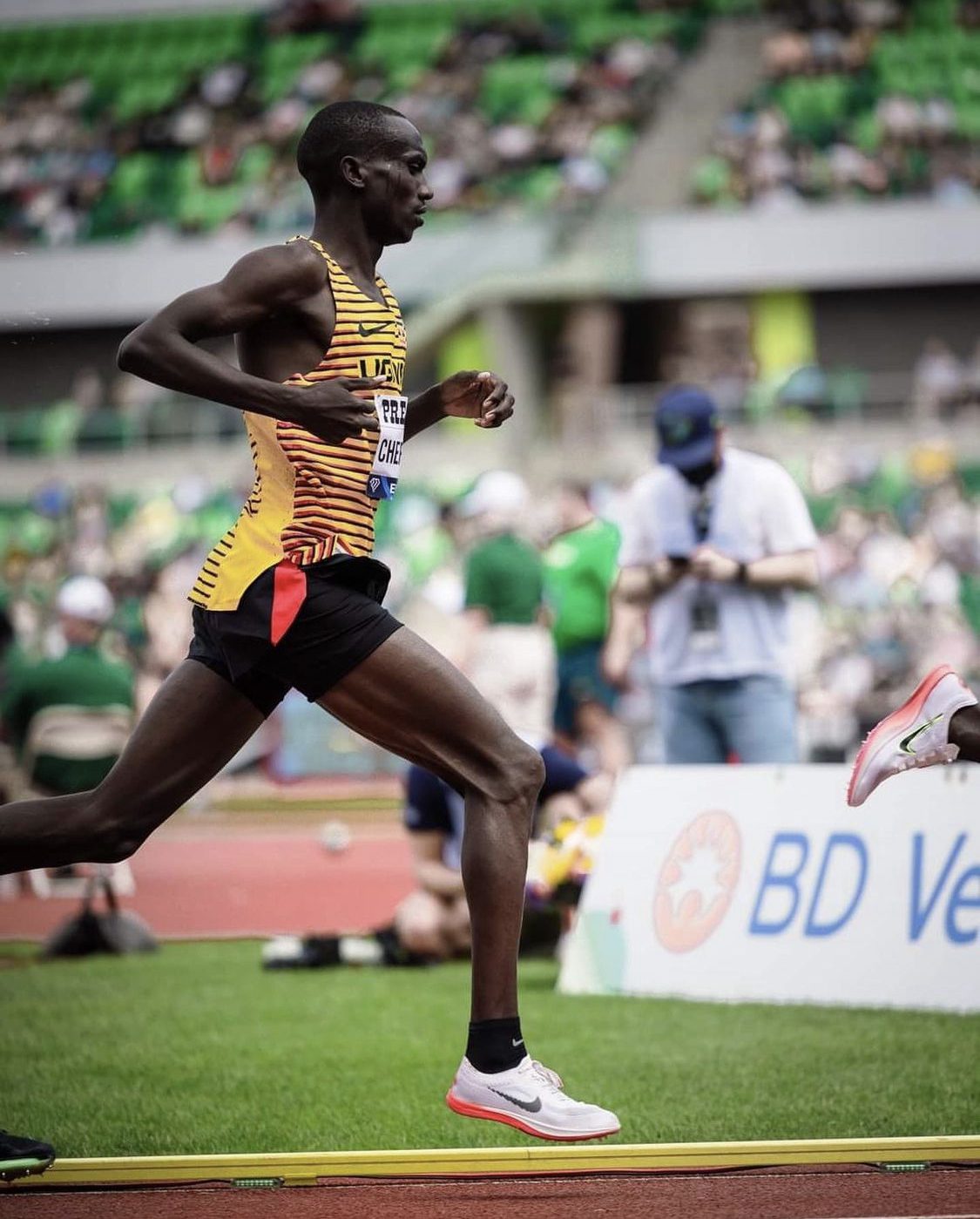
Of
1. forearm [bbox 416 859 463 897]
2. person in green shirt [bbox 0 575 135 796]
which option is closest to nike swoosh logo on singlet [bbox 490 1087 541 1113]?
forearm [bbox 416 859 463 897]

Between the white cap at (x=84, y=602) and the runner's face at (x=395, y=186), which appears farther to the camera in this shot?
the white cap at (x=84, y=602)

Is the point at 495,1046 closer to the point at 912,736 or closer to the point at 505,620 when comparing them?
the point at 912,736

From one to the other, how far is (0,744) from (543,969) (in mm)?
4949

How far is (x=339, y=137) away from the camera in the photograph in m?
4.36

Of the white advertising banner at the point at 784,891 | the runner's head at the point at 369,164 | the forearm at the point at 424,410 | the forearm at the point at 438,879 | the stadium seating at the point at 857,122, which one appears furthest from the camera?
the stadium seating at the point at 857,122

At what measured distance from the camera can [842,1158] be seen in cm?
435

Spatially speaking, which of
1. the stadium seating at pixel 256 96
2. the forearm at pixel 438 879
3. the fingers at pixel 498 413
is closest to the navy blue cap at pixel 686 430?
the forearm at pixel 438 879

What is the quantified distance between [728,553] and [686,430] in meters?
0.57

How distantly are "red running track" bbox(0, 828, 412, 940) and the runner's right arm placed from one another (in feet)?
21.8

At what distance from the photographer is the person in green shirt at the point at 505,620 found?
10672mm

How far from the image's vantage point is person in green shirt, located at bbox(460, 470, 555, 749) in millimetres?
Result: 10672

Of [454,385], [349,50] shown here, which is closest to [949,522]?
[454,385]

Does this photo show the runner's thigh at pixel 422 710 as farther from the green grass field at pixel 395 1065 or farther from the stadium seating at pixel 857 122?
the stadium seating at pixel 857 122

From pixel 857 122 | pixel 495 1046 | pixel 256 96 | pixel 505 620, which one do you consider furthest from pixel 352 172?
pixel 256 96
